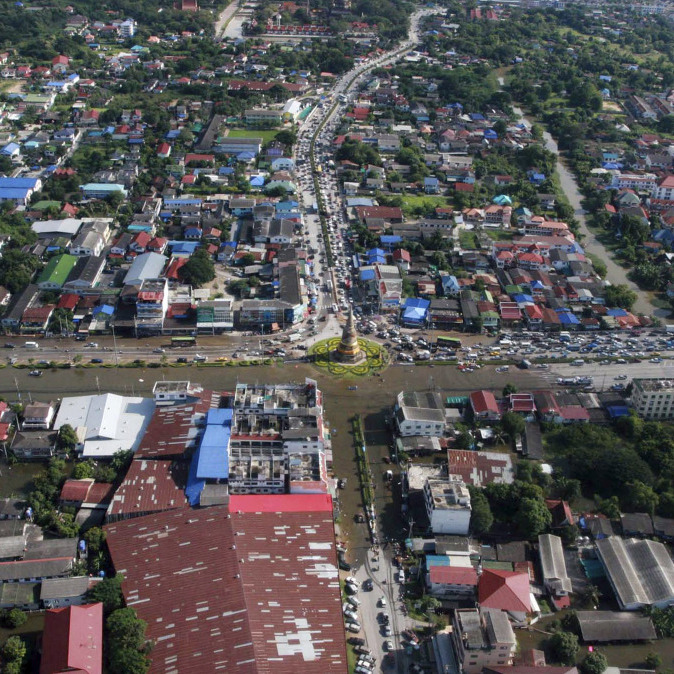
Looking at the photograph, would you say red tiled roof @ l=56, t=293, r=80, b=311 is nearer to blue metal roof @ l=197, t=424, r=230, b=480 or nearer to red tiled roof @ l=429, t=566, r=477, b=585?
blue metal roof @ l=197, t=424, r=230, b=480

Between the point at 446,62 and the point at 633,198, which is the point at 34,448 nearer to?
the point at 633,198

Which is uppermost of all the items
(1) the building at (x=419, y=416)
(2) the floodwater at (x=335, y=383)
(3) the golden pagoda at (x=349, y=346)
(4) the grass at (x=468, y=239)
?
(4) the grass at (x=468, y=239)

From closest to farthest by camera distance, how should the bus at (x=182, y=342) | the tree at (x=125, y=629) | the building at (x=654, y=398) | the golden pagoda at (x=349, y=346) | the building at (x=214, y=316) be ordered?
the tree at (x=125, y=629)
the building at (x=654, y=398)
the golden pagoda at (x=349, y=346)
the bus at (x=182, y=342)
the building at (x=214, y=316)

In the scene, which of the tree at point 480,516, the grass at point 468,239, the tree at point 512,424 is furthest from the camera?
the grass at point 468,239

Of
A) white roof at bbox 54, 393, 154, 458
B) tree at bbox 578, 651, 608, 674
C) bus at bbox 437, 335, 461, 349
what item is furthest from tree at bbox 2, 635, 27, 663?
bus at bbox 437, 335, 461, 349

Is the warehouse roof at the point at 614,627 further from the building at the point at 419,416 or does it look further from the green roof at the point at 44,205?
the green roof at the point at 44,205

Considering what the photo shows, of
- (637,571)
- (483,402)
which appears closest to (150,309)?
(483,402)

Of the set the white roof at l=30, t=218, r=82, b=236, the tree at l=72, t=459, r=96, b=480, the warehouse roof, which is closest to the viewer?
the warehouse roof

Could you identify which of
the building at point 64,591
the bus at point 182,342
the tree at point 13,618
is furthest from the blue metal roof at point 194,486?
the bus at point 182,342
